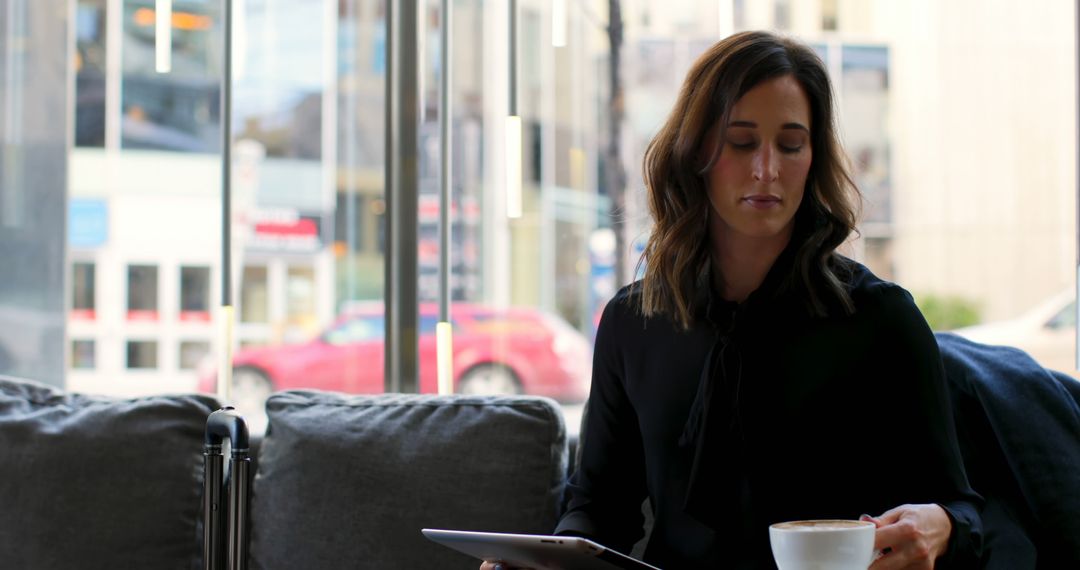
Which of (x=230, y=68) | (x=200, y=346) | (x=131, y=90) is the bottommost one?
(x=200, y=346)

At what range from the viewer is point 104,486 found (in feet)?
7.06

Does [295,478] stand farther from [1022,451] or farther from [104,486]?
[1022,451]

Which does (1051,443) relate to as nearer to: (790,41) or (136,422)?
(790,41)

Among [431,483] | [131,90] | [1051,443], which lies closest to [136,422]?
[431,483]

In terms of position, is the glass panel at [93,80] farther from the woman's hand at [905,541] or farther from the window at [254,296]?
the woman's hand at [905,541]

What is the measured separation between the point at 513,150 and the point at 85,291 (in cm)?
399

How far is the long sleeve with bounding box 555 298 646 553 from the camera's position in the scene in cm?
160

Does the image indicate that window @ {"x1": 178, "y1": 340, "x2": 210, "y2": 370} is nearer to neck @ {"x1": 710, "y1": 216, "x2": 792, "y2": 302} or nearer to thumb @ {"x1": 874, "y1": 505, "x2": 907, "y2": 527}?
neck @ {"x1": 710, "y1": 216, "x2": 792, "y2": 302}

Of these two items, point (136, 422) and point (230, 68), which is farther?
point (230, 68)

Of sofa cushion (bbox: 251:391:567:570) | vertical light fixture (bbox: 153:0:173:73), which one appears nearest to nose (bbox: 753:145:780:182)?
sofa cushion (bbox: 251:391:567:570)

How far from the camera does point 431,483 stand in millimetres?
2012

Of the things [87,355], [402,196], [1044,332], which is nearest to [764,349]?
[402,196]

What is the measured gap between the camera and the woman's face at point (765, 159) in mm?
1449

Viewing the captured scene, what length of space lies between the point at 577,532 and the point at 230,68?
1.72 metres
